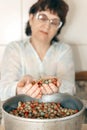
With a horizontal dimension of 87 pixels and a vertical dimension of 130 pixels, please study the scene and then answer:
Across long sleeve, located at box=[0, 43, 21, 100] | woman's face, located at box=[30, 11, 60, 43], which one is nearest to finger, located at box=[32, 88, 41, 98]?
long sleeve, located at box=[0, 43, 21, 100]

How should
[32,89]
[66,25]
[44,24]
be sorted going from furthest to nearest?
[66,25]
[44,24]
[32,89]

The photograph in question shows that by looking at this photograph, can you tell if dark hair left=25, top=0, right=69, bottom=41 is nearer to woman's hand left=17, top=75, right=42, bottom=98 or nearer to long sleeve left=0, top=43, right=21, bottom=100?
long sleeve left=0, top=43, right=21, bottom=100

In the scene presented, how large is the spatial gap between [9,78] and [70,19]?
19.0 inches

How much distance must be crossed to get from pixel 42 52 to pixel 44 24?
15 cm

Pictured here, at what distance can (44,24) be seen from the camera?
48.2 inches

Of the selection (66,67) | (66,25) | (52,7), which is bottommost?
(66,67)

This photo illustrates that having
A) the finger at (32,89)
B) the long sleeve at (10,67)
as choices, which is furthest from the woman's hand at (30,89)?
the long sleeve at (10,67)

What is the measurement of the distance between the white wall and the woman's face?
171mm

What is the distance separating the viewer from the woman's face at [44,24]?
1.22 meters

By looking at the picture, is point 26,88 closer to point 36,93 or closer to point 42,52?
point 36,93

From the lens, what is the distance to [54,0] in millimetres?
1253

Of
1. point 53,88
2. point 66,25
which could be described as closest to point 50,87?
point 53,88

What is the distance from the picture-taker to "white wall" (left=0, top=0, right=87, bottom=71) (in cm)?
140

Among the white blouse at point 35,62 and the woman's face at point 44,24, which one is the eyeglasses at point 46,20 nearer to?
the woman's face at point 44,24
